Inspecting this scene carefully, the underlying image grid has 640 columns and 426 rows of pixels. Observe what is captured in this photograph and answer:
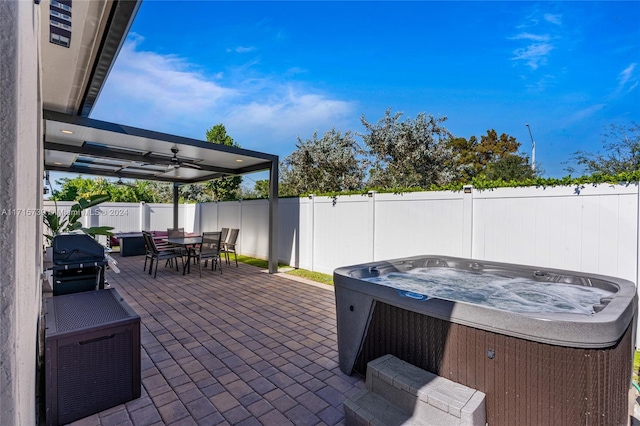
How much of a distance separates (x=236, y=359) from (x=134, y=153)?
19.2 ft

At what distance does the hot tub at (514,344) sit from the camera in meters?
1.84

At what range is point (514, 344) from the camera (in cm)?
202

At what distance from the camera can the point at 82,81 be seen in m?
3.75

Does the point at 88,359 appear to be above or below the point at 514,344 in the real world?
below

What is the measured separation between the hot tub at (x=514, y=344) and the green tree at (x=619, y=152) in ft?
23.7

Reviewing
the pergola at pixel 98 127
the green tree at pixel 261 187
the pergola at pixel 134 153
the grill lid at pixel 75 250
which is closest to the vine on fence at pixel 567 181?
the pergola at pixel 134 153

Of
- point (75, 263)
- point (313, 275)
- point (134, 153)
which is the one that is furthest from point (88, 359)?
point (134, 153)

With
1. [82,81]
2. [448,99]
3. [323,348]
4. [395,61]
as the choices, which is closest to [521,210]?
[323,348]

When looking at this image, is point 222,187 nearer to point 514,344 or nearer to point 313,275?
point 313,275

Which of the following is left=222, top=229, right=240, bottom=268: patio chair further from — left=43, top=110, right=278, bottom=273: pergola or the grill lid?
the grill lid

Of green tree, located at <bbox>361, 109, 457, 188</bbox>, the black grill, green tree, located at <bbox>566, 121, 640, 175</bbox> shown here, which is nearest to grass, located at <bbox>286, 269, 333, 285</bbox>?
the black grill

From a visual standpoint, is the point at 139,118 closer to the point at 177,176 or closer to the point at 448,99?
the point at 177,176

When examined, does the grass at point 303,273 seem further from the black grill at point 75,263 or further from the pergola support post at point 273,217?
the black grill at point 75,263

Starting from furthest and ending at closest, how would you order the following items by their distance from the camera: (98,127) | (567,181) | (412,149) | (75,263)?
(412,149) → (98,127) → (567,181) → (75,263)
